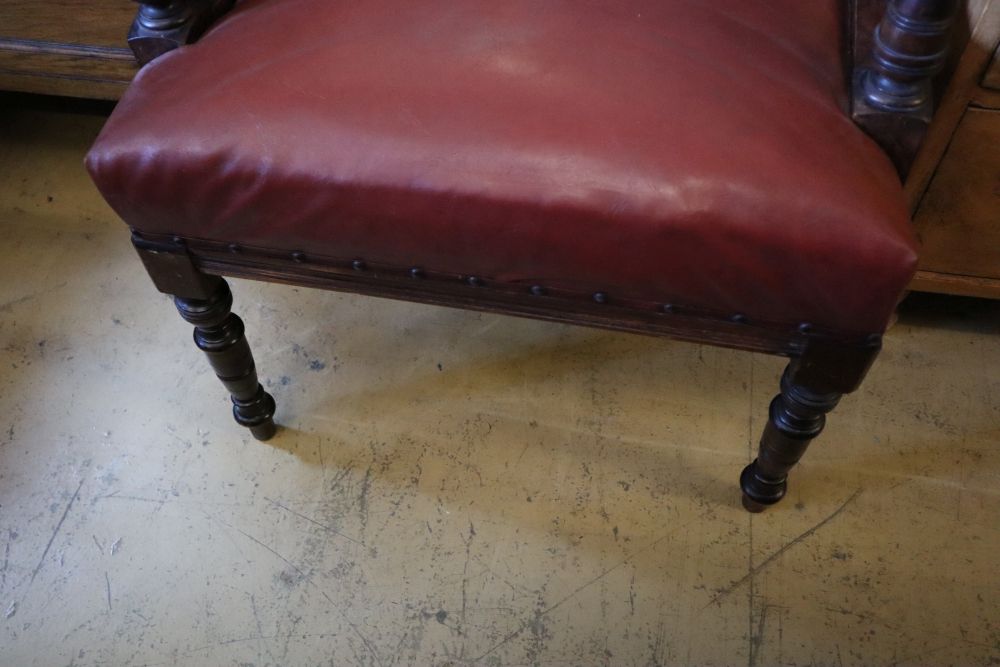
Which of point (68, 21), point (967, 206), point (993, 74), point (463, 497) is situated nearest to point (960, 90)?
point (993, 74)

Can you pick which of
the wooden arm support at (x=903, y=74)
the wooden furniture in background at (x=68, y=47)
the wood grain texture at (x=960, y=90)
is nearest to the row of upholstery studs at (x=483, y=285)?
the wooden arm support at (x=903, y=74)

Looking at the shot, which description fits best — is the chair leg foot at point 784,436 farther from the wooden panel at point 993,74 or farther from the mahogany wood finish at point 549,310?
the wooden panel at point 993,74

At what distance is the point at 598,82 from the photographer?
752 millimetres

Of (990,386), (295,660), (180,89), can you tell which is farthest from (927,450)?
(180,89)

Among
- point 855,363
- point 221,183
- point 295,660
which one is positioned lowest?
point 295,660

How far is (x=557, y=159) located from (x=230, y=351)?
0.44 meters

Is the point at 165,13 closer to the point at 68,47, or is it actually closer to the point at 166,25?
the point at 166,25

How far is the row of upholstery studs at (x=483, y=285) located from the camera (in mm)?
770

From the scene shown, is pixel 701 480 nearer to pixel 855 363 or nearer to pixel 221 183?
pixel 855 363

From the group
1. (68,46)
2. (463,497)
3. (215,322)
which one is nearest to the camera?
(215,322)

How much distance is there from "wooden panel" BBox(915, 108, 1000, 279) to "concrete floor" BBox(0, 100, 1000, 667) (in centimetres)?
15

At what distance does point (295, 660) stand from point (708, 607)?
0.44 metres

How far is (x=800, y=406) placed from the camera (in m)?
0.85

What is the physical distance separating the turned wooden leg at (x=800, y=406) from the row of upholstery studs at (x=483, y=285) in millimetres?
45
